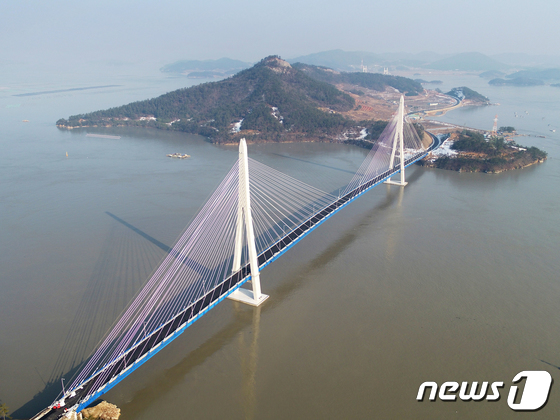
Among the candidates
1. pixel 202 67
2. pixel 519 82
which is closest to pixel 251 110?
pixel 519 82

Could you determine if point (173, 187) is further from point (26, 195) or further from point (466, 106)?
point (466, 106)

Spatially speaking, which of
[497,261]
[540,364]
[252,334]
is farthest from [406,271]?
[252,334]

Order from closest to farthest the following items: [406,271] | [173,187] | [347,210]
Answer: [406,271], [347,210], [173,187]

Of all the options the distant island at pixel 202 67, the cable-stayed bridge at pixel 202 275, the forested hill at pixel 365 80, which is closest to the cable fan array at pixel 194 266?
the cable-stayed bridge at pixel 202 275

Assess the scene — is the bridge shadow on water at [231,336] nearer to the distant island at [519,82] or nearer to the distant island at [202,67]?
the distant island at [519,82]
